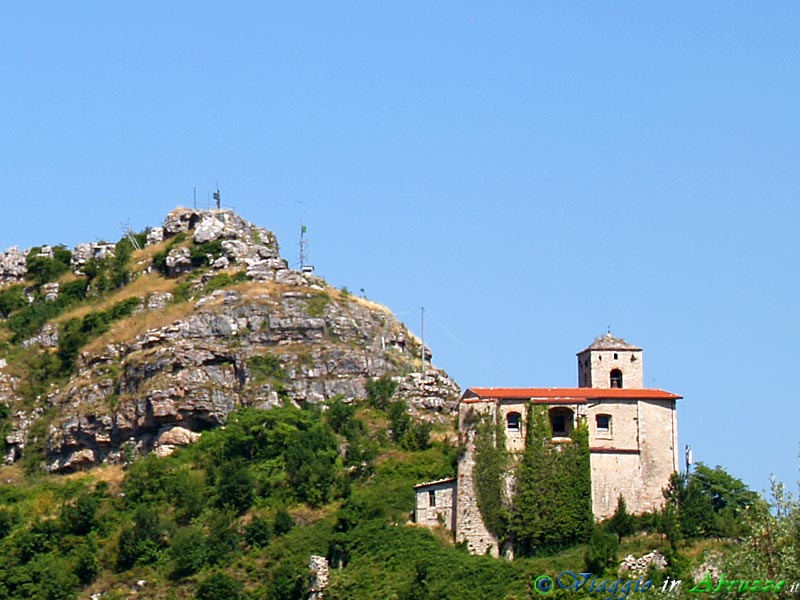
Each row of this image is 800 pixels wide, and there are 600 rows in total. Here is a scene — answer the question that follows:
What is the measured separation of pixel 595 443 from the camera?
74875mm

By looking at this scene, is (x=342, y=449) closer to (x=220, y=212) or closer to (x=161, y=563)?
(x=161, y=563)

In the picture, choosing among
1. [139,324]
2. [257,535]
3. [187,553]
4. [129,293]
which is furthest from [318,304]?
[187,553]

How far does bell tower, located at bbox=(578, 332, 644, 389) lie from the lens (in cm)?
7944

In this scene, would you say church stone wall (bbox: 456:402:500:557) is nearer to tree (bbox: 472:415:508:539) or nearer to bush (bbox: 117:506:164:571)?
tree (bbox: 472:415:508:539)

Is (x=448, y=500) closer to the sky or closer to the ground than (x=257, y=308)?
closer to the ground

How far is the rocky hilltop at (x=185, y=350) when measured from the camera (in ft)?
295

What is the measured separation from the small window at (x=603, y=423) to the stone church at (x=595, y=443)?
0.12 feet

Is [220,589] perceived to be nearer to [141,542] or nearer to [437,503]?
[141,542]

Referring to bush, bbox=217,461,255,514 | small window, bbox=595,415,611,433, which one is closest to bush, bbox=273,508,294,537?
bush, bbox=217,461,255,514

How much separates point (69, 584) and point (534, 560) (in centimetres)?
1818

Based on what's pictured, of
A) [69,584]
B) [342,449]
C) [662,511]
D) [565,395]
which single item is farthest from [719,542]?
[69,584]

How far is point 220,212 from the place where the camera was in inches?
4021

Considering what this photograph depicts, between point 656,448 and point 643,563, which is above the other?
point 656,448

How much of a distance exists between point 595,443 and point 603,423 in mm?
965
